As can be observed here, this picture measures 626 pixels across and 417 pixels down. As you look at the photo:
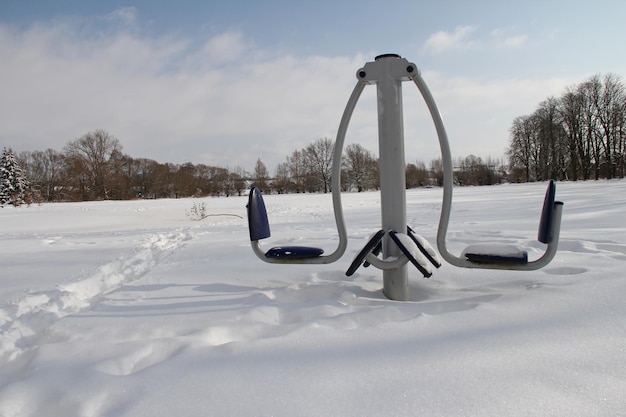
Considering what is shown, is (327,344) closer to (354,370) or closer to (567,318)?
(354,370)

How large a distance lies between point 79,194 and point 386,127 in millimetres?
44824

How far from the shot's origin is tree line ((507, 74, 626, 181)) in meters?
31.6

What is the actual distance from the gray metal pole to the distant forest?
21.6m

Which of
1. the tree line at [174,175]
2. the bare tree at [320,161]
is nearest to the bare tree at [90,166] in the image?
the tree line at [174,175]

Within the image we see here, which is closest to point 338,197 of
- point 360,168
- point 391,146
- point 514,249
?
point 391,146

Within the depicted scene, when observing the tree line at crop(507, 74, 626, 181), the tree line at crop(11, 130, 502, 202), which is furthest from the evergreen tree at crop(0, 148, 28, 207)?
the tree line at crop(507, 74, 626, 181)

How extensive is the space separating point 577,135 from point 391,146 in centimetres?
4149

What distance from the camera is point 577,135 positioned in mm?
34312

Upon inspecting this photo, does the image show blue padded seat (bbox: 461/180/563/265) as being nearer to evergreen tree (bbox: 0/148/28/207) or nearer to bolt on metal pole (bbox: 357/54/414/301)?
bolt on metal pole (bbox: 357/54/414/301)

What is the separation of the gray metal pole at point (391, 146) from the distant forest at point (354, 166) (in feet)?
71.0

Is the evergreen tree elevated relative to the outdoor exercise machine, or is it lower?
elevated

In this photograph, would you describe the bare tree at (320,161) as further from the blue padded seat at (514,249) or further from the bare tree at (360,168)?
the blue padded seat at (514,249)

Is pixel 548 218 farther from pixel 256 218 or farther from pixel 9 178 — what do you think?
pixel 9 178

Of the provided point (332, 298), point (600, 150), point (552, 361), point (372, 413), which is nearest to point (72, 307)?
point (332, 298)
